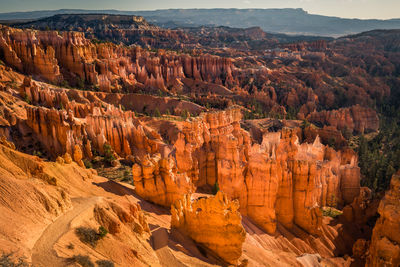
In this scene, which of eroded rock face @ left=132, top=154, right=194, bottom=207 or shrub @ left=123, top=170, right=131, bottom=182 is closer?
eroded rock face @ left=132, top=154, right=194, bottom=207

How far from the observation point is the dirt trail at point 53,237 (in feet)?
30.4

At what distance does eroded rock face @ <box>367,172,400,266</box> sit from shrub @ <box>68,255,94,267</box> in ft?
52.3

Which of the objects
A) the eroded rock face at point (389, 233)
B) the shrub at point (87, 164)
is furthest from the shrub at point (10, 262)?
the eroded rock face at point (389, 233)

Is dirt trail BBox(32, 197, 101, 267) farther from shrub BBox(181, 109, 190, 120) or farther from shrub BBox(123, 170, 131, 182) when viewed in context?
shrub BBox(181, 109, 190, 120)

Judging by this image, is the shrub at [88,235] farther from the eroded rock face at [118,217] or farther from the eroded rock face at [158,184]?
the eroded rock face at [158,184]

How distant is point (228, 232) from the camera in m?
14.3

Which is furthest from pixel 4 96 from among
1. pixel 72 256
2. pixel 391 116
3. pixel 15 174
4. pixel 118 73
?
pixel 391 116

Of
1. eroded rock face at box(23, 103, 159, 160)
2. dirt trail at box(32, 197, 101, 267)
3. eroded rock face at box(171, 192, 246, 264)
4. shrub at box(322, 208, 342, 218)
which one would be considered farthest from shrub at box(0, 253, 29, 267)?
shrub at box(322, 208, 342, 218)

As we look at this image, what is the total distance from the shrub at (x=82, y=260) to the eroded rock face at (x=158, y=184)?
8965mm

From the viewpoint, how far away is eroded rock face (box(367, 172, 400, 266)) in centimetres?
1762

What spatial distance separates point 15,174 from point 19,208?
306 centimetres

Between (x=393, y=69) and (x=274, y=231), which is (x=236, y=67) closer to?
(x=393, y=69)

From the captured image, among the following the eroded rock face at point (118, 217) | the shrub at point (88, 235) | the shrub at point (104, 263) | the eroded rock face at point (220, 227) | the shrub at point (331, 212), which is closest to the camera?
the shrub at point (104, 263)

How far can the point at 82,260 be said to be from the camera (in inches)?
375
